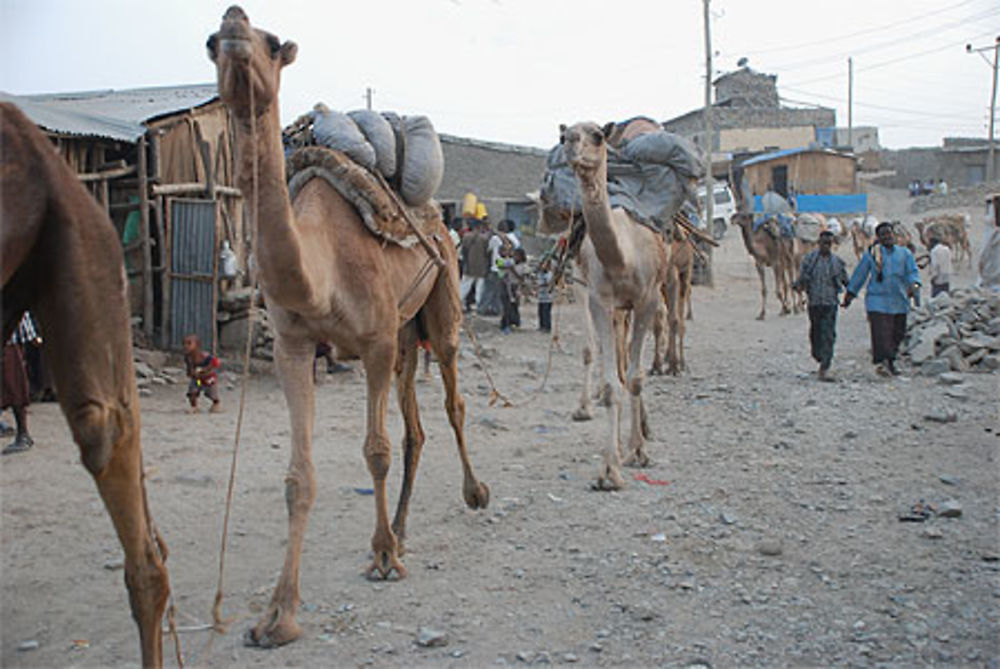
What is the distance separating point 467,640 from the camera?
418cm

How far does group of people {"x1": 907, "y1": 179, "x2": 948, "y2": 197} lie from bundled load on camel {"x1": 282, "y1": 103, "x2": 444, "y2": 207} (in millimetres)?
47623

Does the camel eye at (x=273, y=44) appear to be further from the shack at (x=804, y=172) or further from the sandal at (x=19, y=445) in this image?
the shack at (x=804, y=172)

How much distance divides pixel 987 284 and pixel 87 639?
14431mm

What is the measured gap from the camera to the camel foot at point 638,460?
7.31m

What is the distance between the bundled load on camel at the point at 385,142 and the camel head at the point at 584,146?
99 cm

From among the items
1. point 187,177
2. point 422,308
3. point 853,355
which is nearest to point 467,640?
point 422,308

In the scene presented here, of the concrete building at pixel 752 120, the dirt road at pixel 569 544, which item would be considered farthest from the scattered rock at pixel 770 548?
the concrete building at pixel 752 120

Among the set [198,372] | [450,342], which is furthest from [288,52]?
[198,372]

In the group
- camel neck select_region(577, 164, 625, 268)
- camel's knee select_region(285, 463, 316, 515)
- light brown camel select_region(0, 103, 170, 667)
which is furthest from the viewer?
camel neck select_region(577, 164, 625, 268)

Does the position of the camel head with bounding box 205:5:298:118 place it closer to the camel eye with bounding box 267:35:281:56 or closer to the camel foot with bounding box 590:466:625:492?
the camel eye with bounding box 267:35:281:56

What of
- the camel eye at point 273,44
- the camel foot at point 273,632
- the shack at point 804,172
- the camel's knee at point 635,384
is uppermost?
the shack at point 804,172

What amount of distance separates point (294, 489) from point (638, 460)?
11.6 feet

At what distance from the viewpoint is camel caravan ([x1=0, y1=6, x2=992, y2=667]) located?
2.58 meters

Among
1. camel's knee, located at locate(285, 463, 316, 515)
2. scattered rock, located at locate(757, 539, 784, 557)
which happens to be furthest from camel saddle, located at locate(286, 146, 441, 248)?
scattered rock, located at locate(757, 539, 784, 557)
